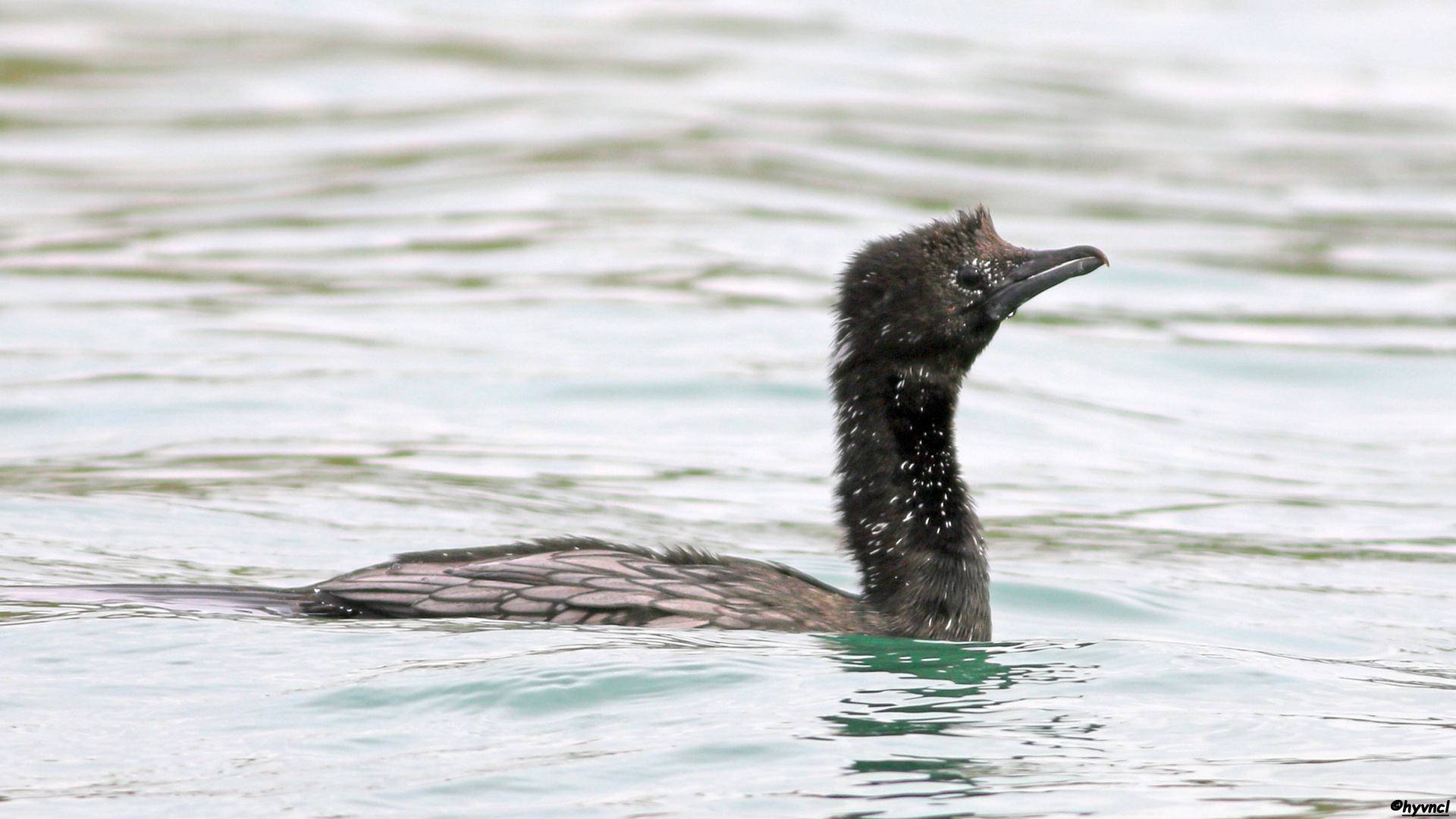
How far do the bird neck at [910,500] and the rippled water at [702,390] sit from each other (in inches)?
9.3

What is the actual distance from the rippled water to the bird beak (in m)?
1.25

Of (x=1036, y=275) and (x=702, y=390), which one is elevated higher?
(x=1036, y=275)

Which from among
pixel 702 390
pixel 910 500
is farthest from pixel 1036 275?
pixel 702 390

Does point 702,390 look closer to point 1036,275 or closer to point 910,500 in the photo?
point 910,500

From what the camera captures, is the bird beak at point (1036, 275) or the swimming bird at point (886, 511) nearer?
the swimming bird at point (886, 511)

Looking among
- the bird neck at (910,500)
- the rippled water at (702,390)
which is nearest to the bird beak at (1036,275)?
the bird neck at (910,500)

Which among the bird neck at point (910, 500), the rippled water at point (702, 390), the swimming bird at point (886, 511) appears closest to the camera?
the rippled water at point (702, 390)

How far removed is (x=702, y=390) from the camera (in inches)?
505

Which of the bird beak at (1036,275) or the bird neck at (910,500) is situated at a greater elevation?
the bird beak at (1036,275)

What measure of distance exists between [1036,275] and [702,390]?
5456 millimetres

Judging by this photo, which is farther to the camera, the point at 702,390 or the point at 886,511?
the point at 702,390

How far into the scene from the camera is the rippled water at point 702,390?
622cm

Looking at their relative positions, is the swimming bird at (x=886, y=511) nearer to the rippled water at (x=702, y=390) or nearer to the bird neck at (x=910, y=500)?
the bird neck at (x=910, y=500)

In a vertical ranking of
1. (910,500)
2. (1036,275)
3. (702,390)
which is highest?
(1036,275)
